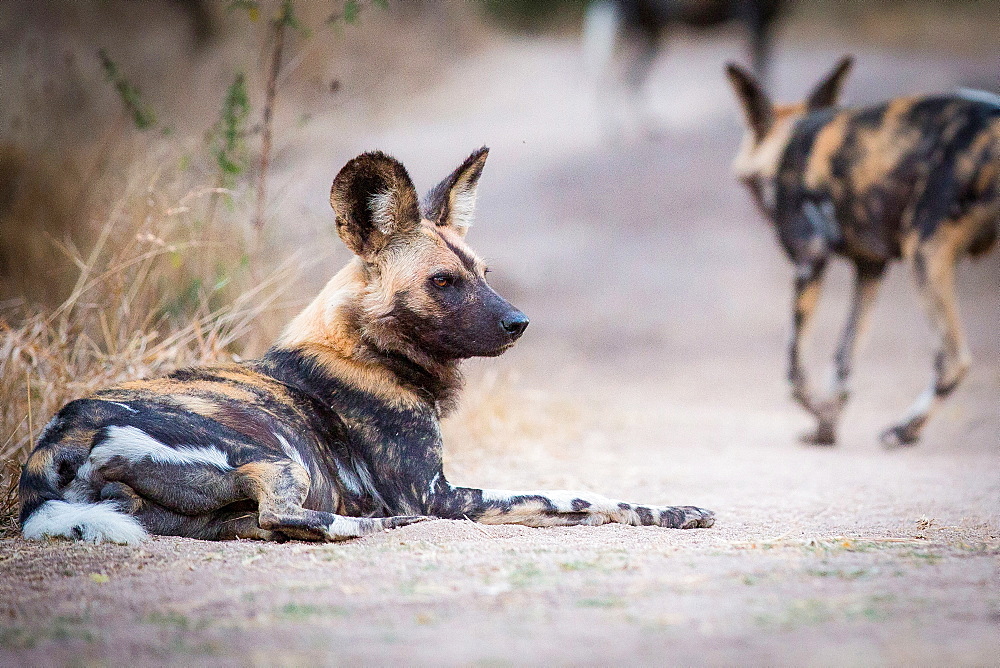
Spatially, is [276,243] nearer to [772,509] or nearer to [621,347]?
[772,509]

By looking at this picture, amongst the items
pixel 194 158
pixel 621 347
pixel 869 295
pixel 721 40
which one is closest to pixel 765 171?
pixel 869 295

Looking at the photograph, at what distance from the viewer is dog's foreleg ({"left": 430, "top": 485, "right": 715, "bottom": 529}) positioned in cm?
288

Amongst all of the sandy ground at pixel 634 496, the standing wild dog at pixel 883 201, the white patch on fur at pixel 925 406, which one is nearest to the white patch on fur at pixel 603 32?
the sandy ground at pixel 634 496

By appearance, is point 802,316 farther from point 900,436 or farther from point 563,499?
point 563,499

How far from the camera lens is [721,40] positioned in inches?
655

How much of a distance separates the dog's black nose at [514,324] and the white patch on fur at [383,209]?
461 millimetres

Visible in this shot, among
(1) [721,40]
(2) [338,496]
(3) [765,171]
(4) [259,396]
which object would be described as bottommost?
(2) [338,496]

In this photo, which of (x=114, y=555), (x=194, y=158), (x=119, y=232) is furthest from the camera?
(x=194, y=158)

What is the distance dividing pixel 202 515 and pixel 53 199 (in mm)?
3143

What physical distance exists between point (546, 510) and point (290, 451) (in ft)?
2.44

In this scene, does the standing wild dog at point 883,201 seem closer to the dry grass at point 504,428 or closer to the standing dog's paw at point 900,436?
the standing dog's paw at point 900,436

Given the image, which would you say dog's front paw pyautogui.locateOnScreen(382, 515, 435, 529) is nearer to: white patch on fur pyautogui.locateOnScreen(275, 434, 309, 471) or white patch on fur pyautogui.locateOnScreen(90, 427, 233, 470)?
white patch on fur pyautogui.locateOnScreen(275, 434, 309, 471)

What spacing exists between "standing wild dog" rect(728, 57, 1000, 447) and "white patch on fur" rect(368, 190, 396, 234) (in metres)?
3.12

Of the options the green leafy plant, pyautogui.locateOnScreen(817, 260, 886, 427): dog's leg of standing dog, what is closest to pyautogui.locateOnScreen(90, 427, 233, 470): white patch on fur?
the green leafy plant
